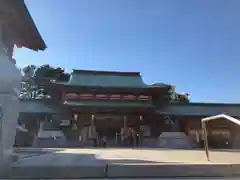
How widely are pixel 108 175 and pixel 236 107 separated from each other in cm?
2905

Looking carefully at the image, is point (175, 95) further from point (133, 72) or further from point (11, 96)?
point (11, 96)

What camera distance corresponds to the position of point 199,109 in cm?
3347

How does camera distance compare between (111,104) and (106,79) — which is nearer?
(111,104)

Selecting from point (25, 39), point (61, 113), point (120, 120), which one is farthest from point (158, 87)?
point (25, 39)

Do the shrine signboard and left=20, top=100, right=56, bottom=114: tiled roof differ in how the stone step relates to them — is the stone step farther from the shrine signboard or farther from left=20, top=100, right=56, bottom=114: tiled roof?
the shrine signboard

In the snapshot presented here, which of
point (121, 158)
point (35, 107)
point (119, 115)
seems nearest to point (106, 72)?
point (119, 115)

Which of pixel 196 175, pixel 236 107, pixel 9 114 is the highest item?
A: pixel 236 107

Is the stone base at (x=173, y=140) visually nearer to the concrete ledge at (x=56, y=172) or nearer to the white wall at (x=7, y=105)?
the concrete ledge at (x=56, y=172)

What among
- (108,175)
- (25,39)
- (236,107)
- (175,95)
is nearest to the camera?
(108,175)

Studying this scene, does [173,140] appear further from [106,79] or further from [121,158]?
[121,158]

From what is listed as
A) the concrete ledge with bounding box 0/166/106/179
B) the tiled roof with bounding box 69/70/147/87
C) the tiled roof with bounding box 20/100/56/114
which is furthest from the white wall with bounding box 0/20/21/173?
the tiled roof with bounding box 69/70/147/87

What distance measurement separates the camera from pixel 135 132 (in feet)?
103

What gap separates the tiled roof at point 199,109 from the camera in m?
32.0

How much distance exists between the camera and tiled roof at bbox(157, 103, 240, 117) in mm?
31964
